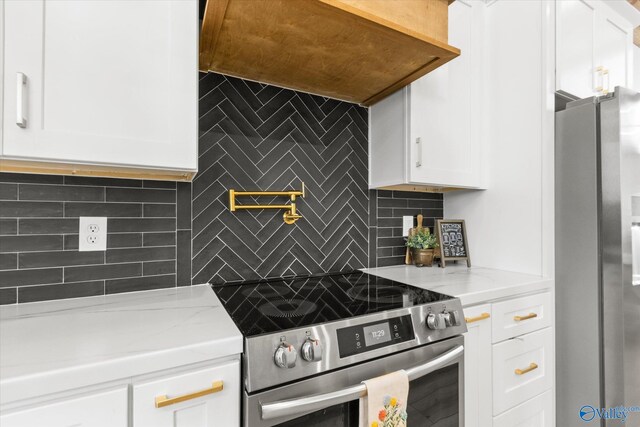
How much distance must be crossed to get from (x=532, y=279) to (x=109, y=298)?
6.04 ft

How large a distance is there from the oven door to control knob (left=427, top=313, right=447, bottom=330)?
7cm

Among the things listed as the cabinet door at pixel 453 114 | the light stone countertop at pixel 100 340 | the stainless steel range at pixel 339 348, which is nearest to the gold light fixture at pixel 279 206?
the stainless steel range at pixel 339 348

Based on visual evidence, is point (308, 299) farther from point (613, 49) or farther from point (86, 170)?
point (613, 49)

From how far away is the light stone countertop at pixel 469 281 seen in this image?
1346mm

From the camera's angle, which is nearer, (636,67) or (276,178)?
(276,178)

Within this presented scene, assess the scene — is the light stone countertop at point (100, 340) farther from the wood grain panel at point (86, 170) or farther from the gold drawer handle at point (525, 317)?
the gold drawer handle at point (525, 317)

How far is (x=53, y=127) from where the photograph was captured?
896 mm

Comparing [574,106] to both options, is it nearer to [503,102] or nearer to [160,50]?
[503,102]

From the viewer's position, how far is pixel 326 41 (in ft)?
4.08

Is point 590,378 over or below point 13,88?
below

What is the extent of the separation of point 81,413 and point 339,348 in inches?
24.4

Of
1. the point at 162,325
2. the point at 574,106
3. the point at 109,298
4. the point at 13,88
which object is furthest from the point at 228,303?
the point at 574,106

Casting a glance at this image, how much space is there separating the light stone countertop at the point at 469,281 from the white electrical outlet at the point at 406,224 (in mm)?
224

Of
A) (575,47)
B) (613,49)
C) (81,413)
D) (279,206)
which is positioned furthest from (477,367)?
(613,49)
